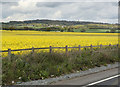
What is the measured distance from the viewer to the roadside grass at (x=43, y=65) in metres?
8.99

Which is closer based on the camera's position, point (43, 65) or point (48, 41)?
point (43, 65)

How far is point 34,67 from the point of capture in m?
10.1

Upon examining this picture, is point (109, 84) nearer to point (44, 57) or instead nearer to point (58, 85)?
point (58, 85)

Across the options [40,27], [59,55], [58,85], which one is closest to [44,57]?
[59,55]

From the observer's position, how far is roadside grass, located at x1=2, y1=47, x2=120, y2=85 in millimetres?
8995

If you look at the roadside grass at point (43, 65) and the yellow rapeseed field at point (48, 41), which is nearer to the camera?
the roadside grass at point (43, 65)

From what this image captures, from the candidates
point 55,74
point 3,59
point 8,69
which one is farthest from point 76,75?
point 3,59

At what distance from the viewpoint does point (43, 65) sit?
1068 centimetres

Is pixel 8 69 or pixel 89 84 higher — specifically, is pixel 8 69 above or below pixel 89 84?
above

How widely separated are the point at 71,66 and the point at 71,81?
257 centimetres

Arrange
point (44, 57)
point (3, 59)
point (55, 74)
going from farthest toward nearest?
1. point (44, 57)
2. point (3, 59)
3. point (55, 74)

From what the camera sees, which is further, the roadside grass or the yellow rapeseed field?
the yellow rapeseed field

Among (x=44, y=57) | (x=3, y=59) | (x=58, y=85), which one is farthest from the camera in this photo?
(x=44, y=57)

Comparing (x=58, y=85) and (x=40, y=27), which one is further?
(x=40, y=27)
